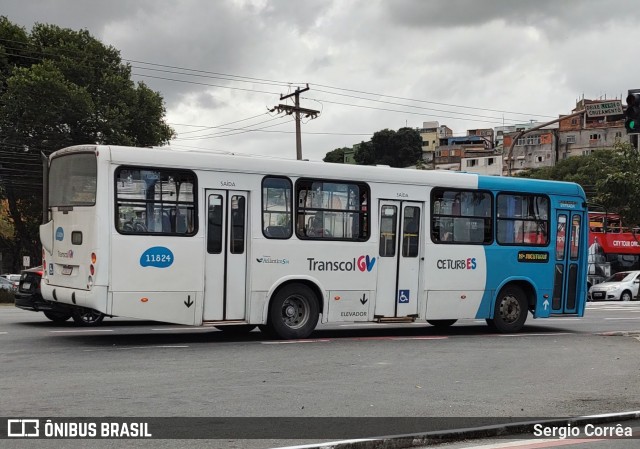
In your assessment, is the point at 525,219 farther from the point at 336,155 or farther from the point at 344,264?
the point at 336,155

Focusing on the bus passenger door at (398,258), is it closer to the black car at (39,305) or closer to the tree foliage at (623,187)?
the black car at (39,305)

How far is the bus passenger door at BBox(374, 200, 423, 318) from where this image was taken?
603 inches

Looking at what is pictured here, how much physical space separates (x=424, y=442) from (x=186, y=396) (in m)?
3.00

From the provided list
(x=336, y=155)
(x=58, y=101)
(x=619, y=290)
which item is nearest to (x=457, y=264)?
(x=619, y=290)

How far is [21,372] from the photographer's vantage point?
1020cm

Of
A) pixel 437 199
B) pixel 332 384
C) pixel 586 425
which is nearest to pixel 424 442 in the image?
pixel 586 425

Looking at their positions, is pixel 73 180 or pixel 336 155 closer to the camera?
pixel 73 180

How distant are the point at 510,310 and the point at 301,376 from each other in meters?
8.05

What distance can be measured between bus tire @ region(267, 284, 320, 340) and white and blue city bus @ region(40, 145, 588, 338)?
25mm

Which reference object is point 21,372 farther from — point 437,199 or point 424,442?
point 437,199

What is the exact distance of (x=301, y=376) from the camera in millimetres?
10430

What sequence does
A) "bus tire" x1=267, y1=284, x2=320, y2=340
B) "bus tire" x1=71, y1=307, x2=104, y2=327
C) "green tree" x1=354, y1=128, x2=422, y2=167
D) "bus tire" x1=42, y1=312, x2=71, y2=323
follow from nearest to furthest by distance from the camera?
"bus tire" x1=267, y1=284, x2=320, y2=340, "bus tire" x1=71, y1=307, x2=104, y2=327, "bus tire" x1=42, y1=312, x2=71, y2=323, "green tree" x1=354, y1=128, x2=422, y2=167

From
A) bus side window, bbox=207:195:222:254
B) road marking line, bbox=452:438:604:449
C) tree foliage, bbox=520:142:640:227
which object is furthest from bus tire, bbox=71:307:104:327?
tree foliage, bbox=520:142:640:227

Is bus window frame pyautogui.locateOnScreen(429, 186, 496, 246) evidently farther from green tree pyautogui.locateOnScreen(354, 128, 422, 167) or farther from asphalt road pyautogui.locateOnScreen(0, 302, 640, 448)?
green tree pyautogui.locateOnScreen(354, 128, 422, 167)
